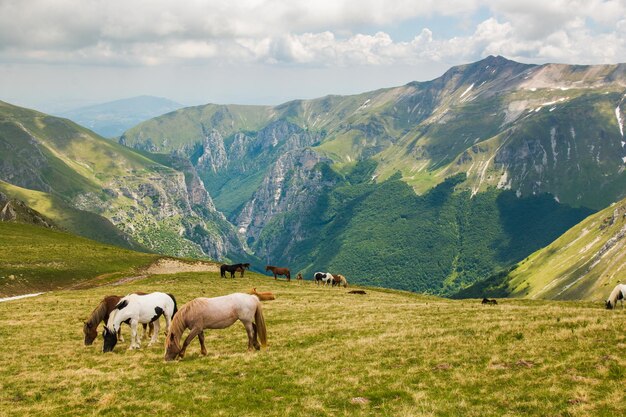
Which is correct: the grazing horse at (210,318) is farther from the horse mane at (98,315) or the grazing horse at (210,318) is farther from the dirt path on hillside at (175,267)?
the dirt path on hillside at (175,267)

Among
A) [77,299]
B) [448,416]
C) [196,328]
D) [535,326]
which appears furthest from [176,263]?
[448,416]

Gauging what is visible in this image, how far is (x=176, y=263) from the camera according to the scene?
102 metres

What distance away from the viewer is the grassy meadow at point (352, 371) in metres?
19.7

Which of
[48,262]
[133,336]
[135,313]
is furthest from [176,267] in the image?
[135,313]

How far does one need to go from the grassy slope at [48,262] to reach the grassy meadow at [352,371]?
140ft

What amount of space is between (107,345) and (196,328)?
24.9ft

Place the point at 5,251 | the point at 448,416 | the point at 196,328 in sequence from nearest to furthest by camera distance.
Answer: the point at 448,416, the point at 196,328, the point at 5,251

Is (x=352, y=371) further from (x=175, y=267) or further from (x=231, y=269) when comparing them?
(x=175, y=267)

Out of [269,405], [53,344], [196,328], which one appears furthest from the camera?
[53,344]

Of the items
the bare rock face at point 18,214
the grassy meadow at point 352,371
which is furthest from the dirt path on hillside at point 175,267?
the bare rock face at point 18,214

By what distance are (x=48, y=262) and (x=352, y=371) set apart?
258 ft

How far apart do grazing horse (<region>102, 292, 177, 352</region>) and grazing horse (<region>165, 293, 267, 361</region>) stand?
3591 millimetres

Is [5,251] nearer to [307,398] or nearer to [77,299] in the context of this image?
[77,299]

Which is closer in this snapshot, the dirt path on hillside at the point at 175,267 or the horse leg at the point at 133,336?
the horse leg at the point at 133,336
